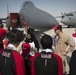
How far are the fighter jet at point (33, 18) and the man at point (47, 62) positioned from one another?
7.68 m

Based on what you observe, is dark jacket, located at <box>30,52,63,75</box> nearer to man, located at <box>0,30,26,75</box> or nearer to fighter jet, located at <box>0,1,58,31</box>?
man, located at <box>0,30,26,75</box>

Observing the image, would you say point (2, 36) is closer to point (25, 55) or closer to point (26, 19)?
point (25, 55)

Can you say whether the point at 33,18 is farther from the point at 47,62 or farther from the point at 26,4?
the point at 47,62

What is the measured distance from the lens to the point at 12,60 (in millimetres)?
2873

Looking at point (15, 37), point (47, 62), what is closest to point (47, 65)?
point (47, 62)

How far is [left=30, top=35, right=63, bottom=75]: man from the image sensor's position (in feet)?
9.57

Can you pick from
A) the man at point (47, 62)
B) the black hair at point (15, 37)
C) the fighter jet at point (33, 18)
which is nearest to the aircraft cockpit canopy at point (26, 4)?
the fighter jet at point (33, 18)

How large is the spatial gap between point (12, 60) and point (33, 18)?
898 centimetres

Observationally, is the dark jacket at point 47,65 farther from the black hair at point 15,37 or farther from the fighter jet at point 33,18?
the fighter jet at point 33,18

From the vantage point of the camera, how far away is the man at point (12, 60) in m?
2.85

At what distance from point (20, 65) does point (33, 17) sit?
9.06 metres

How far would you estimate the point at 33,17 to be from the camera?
11750 millimetres

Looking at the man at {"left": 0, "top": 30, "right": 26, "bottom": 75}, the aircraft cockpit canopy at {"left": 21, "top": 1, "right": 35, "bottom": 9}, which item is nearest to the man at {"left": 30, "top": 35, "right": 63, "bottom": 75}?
the man at {"left": 0, "top": 30, "right": 26, "bottom": 75}

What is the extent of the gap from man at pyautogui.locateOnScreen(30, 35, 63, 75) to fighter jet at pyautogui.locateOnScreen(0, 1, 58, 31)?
7678mm
